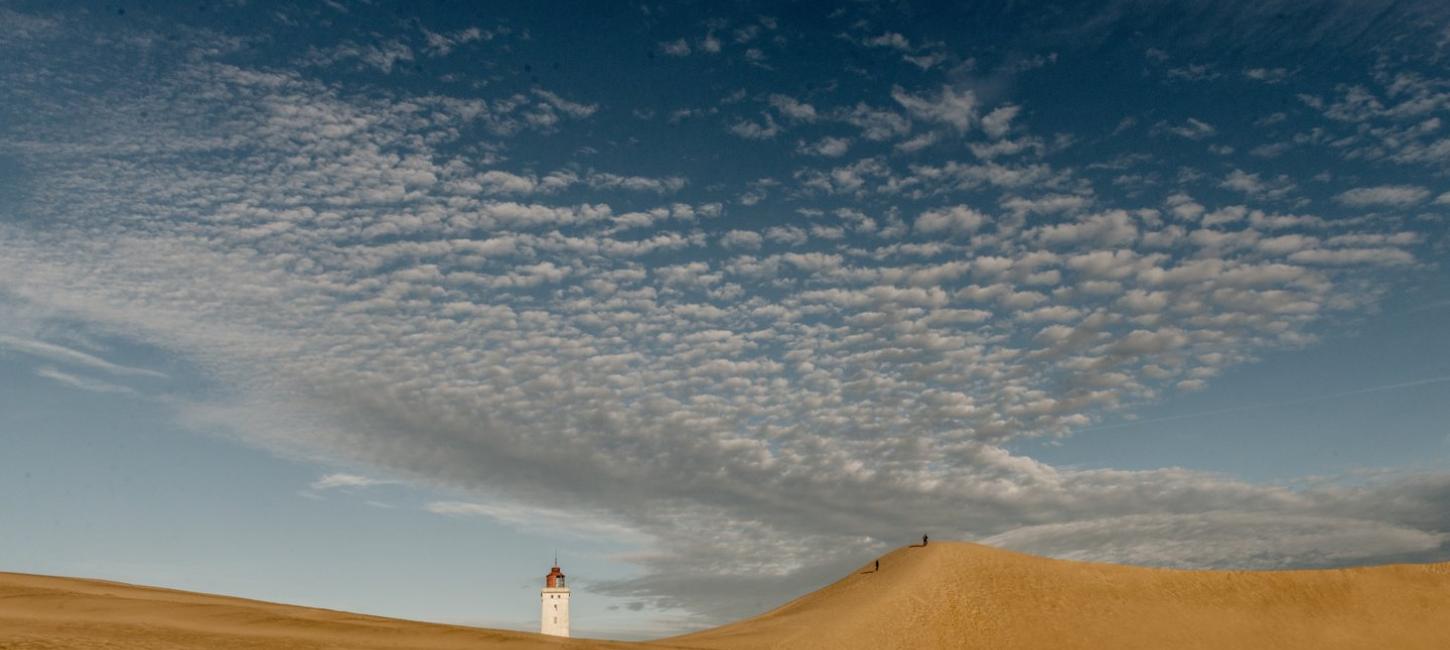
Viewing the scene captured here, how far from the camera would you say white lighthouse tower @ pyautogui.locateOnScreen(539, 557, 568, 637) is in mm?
63156

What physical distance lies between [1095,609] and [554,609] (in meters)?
33.6

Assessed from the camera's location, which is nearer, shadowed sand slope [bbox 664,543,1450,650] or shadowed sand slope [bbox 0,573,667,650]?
shadowed sand slope [bbox 0,573,667,650]

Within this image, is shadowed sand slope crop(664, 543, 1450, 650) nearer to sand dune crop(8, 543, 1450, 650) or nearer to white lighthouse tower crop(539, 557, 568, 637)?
sand dune crop(8, 543, 1450, 650)

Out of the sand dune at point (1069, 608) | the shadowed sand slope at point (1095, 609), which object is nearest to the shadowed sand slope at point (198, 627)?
the sand dune at point (1069, 608)

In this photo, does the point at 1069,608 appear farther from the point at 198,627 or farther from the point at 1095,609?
the point at 198,627

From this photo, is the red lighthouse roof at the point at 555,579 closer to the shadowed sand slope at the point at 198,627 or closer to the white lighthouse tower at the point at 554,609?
the white lighthouse tower at the point at 554,609

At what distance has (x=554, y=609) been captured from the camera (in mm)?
63469

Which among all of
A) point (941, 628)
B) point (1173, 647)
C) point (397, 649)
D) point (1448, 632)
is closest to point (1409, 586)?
point (1448, 632)

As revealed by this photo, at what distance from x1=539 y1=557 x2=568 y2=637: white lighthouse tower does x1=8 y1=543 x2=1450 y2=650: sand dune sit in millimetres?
13893

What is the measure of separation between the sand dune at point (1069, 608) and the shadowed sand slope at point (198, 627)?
0.86 metres

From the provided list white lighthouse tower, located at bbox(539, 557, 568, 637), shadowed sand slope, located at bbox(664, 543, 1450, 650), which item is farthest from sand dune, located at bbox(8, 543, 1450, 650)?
white lighthouse tower, located at bbox(539, 557, 568, 637)

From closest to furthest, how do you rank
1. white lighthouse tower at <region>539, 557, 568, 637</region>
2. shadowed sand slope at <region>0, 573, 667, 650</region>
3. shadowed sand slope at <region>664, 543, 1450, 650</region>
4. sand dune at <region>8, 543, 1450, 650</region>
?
shadowed sand slope at <region>0, 573, 667, 650</region>
sand dune at <region>8, 543, 1450, 650</region>
shadowed sand slope at <region>664, 543, 1450, 650</region>
white lighthouse tower at <region>539, 557, 568, 637</region>

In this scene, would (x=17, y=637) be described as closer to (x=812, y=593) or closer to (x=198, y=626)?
(x=198, y=626)

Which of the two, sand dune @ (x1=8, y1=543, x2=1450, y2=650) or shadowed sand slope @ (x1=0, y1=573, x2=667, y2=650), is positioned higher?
shadowed sand slope @ (x1=0, y1=573, x2=667, y2=650)
